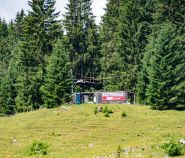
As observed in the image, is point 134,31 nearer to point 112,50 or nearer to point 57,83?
point 112,50

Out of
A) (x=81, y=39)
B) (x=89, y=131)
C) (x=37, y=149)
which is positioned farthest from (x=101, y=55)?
(x=37, y=149)

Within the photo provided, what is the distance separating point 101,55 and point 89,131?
161 ft

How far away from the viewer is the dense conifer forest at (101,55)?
2322 inches

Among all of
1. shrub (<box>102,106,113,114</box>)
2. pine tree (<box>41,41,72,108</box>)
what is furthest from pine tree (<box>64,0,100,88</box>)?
shrub (<box>102,106,113,114</box>)

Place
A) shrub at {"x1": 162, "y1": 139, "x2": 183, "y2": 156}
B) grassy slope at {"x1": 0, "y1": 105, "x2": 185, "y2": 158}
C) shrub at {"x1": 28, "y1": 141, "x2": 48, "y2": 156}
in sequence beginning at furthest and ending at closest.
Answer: grassy slope at {"x1": 0, "y1": 105, "x2": 185, "y2": 158}, shrub at {"x1": 28, "y1": 141, "x2": 48, "y2": 156}, shrub at {"x1": 162, "y1": 139, "x2": 183, "y2": 156}

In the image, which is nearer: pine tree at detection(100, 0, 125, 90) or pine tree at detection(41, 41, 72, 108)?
pine tree at detection(41, 41, 72, 108)

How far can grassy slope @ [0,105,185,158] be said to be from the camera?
3288cm

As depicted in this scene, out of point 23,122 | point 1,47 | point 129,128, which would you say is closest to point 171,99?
point 129,128

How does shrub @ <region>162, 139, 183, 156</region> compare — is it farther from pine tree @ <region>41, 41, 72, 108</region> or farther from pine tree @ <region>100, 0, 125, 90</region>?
pine tree @ <region>100, 0, 125, 90</region>

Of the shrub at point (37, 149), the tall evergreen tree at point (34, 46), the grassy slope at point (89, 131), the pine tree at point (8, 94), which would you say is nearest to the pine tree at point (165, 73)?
the grassy slope at point (89, 131)

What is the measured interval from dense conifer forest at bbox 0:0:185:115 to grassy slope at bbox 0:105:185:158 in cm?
705

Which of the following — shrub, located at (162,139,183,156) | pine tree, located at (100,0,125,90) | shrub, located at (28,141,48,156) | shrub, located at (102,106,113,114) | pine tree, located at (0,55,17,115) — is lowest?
shrub, located at (28,141,48,156)

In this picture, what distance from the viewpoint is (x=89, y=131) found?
44.3m

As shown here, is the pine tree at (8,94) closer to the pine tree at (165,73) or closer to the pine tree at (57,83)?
the pine tree at (57,83)
